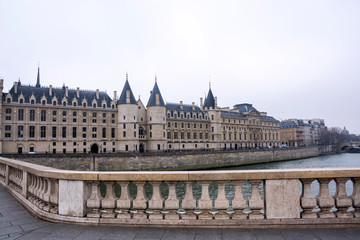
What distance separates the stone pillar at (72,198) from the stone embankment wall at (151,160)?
43.1 meters

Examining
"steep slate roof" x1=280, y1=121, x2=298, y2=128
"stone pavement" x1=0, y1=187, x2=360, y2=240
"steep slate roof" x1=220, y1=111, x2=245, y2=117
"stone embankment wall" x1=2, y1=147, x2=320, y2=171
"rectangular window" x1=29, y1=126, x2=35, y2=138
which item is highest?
"steep slate roof" x1=220, y1=111, x2=245, y2=117

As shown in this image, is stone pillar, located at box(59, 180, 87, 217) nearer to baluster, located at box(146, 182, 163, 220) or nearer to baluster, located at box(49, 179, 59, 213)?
baluster, located at box(49, 179, 59, 213)

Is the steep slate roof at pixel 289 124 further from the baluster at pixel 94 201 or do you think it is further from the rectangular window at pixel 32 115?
the baluster at pixel 94 201

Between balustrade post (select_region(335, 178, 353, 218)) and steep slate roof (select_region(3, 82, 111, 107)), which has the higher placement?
steep slate roof (select_region(3, 82, 111, 107))

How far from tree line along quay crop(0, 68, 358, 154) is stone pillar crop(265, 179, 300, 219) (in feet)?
192

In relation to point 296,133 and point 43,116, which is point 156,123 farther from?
point 296,133

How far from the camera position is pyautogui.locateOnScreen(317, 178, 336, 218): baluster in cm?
500

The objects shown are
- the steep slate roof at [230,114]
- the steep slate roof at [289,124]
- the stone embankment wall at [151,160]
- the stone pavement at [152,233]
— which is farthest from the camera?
Result: the steep slate roof at [289,124]

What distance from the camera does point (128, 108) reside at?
63344mm

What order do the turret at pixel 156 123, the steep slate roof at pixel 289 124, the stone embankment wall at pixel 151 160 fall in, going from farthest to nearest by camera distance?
the steep slate roof at pixel 289 124 < the turret at pixel 156 123 < the stone embankment wall at pixel 151 160

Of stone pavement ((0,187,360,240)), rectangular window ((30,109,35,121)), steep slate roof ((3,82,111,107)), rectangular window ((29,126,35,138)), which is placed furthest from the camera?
steep slate roof ((3,82,111,107))

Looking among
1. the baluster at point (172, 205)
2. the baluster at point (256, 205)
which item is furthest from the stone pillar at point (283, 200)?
the baluster at point (172, 205)

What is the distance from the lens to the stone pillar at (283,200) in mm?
4996

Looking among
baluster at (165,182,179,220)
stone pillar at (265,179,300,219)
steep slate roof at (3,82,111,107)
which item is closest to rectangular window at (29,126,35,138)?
steep slate roof at (3,82,111,107)
